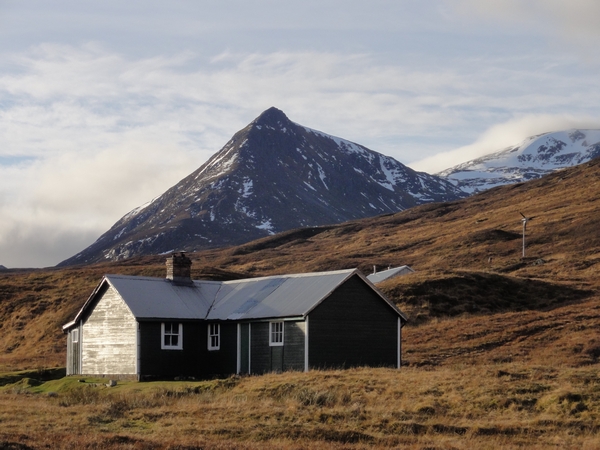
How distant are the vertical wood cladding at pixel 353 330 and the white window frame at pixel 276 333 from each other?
6.67 feet

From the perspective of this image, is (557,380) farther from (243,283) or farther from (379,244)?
(379,244)

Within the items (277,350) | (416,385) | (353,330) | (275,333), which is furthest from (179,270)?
(416,385)

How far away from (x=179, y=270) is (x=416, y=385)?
21695mm

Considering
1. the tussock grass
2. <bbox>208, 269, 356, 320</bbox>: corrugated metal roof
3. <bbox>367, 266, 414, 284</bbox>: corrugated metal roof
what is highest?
<bbox>367, 266, 414, 284</bbox>: corrugated metal roof

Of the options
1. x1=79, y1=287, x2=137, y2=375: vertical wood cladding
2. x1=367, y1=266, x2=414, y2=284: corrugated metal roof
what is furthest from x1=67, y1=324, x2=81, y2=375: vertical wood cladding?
x1=367, y1=266, x2=414, y2=284: corrugated metal roof

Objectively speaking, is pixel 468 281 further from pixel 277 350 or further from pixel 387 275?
pixel 277 350

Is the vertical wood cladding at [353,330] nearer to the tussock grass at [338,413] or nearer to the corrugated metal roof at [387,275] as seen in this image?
the tussock grass at [338,413]

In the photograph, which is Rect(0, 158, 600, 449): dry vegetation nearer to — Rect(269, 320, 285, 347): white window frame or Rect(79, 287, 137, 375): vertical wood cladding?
Rect(79, 287, 137, 375): vertical wood cladding

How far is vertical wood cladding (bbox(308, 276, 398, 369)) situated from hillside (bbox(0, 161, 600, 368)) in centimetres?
500

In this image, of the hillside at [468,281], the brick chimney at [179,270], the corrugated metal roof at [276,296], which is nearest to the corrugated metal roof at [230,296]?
the corrugated metal roof at [276,296]

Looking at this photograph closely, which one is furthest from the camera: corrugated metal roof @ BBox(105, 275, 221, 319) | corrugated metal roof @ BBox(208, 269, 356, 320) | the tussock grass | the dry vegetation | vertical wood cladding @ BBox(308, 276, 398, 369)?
corrugated metal roof @ BBox(105, 275, 221, 319)

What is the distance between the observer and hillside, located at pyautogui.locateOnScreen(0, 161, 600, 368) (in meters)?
54.4

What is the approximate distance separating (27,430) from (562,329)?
1586 inches

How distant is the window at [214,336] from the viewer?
1791 inches
